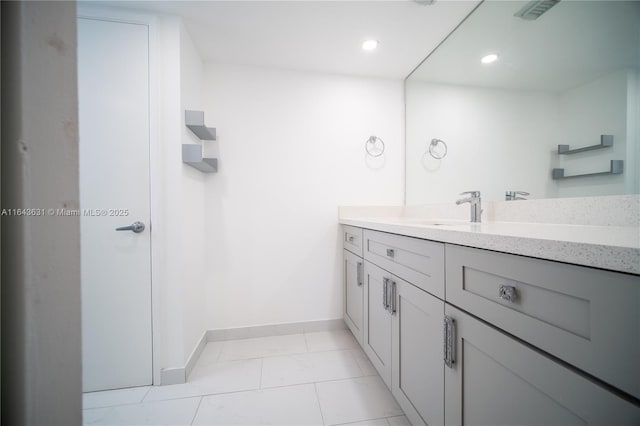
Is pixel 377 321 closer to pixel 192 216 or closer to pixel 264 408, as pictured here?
pixel 264 408

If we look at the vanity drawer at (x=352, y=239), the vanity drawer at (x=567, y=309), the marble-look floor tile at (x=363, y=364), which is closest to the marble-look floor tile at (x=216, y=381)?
the marble-look floor tile at (x=363, y=364)

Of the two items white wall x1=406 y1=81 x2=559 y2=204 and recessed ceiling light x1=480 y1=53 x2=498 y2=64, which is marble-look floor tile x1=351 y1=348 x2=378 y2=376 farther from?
recessed ceiling light x1=480 y1=53 x2=498 y2=64

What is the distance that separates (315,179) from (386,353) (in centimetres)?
136

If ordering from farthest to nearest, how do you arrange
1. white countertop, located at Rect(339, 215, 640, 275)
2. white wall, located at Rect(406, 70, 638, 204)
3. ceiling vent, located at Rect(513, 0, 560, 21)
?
ceiling vent, located at Rect(513, 0, 560, 21) → white wall, located at Rect(406, 70, 638, 204) → white countertop, located at Rect(339, 215, 640, 275)

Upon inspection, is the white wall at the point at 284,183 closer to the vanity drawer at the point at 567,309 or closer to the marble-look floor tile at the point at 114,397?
the marble-look floor tile at the point at 114,397

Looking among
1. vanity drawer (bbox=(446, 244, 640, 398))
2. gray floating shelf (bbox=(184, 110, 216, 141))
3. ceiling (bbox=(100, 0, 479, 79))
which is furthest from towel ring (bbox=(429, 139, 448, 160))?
gray floating shelf (bbox=(184, 110, 216, 141))

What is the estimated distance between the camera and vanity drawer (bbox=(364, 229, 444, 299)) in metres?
0.83

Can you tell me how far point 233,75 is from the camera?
1.87m

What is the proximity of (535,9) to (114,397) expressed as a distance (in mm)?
2987

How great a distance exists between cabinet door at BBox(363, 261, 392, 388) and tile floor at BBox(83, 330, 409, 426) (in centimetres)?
16

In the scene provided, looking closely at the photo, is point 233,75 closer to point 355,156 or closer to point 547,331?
point 355,156

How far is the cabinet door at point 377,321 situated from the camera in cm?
119

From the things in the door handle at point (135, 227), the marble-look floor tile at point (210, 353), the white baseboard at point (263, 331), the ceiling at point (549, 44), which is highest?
the ceiling at point (549, 44)

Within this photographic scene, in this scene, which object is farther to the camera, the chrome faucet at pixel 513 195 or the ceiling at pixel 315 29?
the ceiling at pixel 315 29
